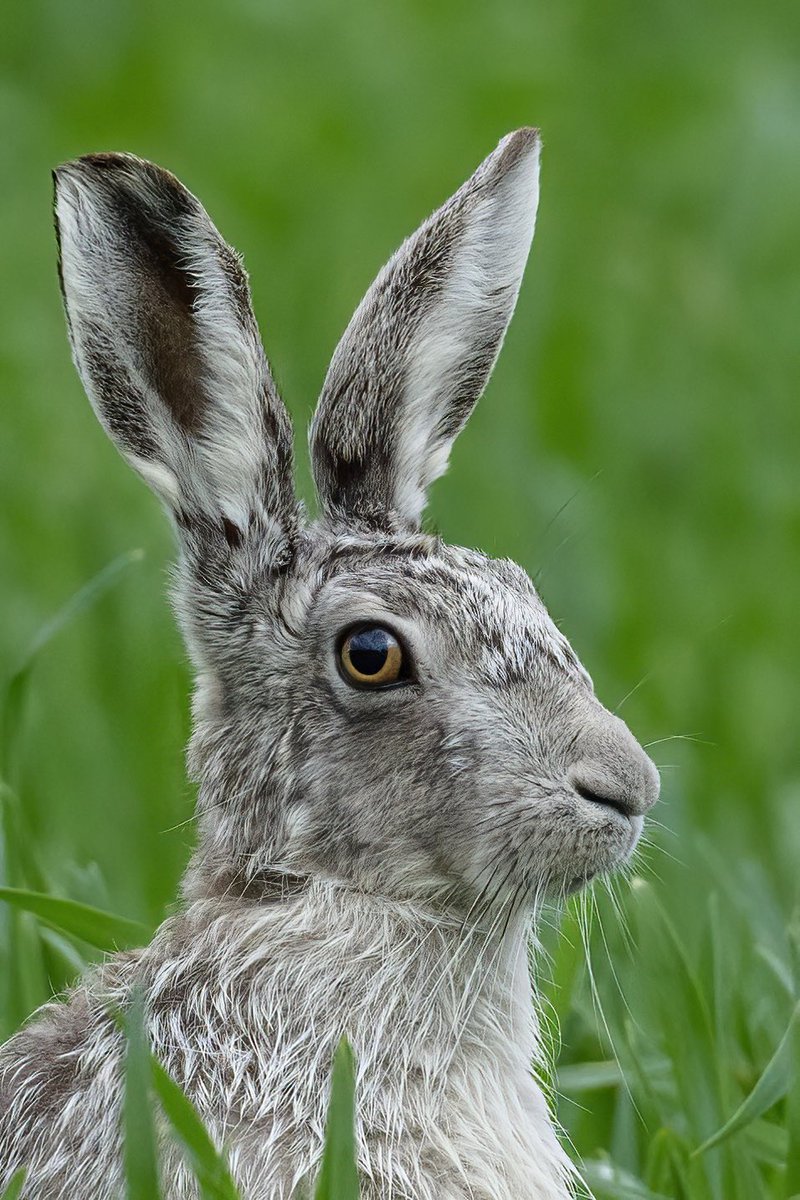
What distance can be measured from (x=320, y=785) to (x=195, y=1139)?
39.2 inches

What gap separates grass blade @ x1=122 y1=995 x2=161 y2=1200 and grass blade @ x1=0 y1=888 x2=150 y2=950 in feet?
2.60

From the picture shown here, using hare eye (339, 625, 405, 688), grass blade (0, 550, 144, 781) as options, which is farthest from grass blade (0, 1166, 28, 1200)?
grass blade (0, 550, 144, 781)

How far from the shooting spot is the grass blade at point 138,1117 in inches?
154

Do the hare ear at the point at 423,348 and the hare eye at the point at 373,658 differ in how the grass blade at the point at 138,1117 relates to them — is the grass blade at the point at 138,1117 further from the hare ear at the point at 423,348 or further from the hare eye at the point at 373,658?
the hare ear at the point at 423,348

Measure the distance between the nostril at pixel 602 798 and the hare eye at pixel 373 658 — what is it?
0.51 m

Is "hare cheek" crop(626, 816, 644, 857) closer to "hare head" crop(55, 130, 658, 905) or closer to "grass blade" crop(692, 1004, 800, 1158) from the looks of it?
"hare head" crop(55, 130, 658, 905)

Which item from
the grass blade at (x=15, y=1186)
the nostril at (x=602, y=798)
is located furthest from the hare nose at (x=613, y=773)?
the grass blade at (x=15, y=1186)

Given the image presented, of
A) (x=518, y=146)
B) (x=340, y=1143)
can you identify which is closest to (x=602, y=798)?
(x=340, y=1143)

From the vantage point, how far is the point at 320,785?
15.8 ft

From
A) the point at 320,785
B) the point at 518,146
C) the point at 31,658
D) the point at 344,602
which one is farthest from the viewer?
the point at 31,658

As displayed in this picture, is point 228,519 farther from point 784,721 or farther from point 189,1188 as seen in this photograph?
point 784,721

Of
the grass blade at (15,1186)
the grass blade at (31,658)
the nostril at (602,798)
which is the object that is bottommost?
the grass blade at (15,1186)

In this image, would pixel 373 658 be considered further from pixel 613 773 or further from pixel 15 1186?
pixel 15 1186

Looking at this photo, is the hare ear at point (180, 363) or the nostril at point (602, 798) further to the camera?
the hare ear at point (180, 363)
